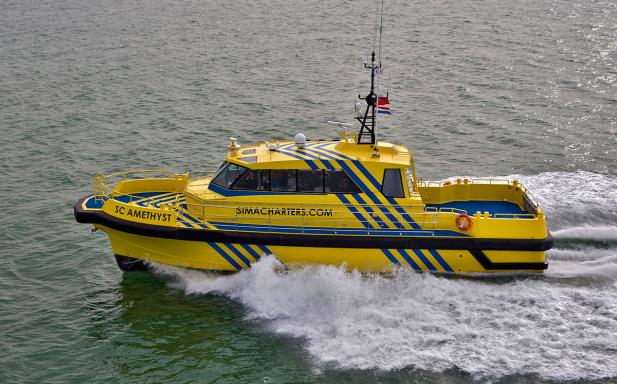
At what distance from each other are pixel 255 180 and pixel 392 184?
112 inches

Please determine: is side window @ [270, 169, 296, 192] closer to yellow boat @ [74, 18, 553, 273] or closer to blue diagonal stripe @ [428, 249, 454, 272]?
yellow boat @ [74, 18, 553, 273]

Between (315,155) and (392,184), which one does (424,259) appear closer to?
(392,184)

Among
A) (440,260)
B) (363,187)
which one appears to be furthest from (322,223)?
(440,260)

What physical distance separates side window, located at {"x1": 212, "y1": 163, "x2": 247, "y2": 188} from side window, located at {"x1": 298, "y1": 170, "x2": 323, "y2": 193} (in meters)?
1.20

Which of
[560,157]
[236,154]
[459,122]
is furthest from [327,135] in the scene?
[236,154]

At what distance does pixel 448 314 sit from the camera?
13.5 metres

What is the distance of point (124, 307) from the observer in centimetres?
1448

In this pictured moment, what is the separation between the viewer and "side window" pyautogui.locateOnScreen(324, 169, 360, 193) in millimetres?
14516

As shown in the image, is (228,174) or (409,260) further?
(228,174)

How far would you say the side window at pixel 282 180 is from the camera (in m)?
14.6

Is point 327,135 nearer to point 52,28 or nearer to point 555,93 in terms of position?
point 555,93

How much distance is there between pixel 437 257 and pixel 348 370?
3.42m

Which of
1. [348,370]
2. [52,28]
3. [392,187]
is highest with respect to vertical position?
[52,28]

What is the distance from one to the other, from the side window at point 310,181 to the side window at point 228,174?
1.20m
